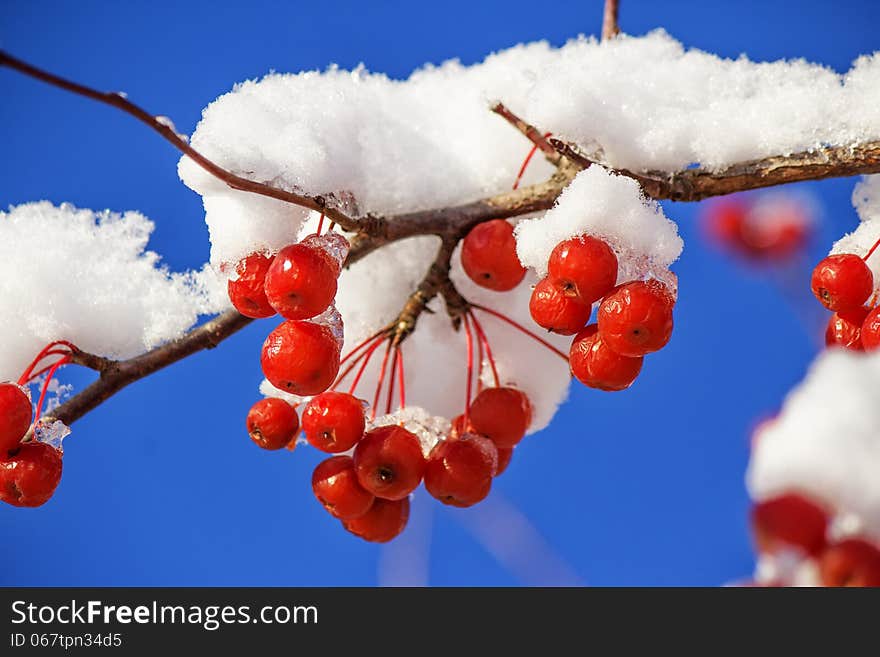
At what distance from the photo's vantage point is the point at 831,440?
741 millimetres

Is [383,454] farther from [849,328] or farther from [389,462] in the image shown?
[849,328]

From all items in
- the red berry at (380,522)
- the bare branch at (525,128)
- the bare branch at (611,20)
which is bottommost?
the red berry at (380,522)

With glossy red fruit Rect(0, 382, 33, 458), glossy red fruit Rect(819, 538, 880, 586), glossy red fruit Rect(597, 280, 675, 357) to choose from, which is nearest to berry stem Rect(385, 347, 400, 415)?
glossy red fruit Rect(597, 280, 675, 357)

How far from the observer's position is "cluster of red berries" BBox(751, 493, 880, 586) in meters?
1.02

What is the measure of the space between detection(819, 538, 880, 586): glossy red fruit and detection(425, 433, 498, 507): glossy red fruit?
1.96 feet

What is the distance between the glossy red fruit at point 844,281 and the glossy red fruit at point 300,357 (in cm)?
72

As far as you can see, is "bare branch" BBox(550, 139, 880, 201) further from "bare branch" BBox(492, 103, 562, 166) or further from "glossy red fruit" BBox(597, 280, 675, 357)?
"glossy red fruit" BBox(597, 280, 675, 357)

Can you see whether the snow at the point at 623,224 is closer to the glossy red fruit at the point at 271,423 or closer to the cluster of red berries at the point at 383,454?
the cluster of red berries at the point at 383,454

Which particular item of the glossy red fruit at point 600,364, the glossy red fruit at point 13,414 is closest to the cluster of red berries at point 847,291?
the glossy red fruit at point 600,364

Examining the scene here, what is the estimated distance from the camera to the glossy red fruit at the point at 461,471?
1.51 metres

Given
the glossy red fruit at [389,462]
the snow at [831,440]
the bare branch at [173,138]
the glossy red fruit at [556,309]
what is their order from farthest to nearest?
the glossy red fruit at [389,462], the glossy red fruit at [556,309], the bare branch at [173,138], the snow at [831,440]

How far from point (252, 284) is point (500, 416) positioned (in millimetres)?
505

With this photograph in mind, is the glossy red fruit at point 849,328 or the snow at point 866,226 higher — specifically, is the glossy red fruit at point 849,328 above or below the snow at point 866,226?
below

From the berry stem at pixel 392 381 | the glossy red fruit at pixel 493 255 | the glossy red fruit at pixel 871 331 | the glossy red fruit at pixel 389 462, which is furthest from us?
the berry stem at pixel 392 381
